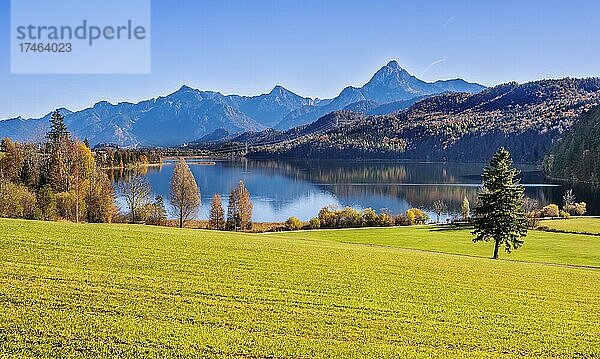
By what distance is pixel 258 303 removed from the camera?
53.5 ft

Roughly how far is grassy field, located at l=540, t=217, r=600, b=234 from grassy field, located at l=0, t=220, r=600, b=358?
45.9 meters

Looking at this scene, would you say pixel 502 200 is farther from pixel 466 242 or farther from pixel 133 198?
pixel 133 198

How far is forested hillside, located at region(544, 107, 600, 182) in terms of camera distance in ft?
519

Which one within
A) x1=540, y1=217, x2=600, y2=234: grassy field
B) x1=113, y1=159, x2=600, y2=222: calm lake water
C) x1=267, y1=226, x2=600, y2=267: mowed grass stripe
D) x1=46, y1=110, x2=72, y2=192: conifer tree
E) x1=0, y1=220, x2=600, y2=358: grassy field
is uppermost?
x1=46, y1=110, x2=72, y2=192: conifer tree

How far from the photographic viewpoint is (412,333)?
14922 mm

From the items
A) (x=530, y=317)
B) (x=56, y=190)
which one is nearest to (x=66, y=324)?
(x=530, y=317)

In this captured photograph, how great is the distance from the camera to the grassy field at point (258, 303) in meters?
12.8

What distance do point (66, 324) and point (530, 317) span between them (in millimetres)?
14904

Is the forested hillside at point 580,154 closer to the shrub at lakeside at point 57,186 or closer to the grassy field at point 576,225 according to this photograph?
the grassy field at point 576,225

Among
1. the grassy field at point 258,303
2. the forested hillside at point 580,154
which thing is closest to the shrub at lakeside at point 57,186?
the grassy field at point 258,303

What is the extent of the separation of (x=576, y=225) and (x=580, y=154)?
11236cm

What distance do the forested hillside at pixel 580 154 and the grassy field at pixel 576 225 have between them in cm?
8760

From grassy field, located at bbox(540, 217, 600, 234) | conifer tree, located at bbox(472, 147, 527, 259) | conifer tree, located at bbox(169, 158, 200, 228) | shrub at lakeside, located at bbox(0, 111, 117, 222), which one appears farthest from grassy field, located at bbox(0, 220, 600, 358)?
grassy field, located at bbox(540, 217, 600, 234)

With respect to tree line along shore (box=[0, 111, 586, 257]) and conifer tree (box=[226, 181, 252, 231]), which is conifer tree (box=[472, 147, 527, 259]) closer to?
tree line along shore (box=[0, 111, 586, 257])
